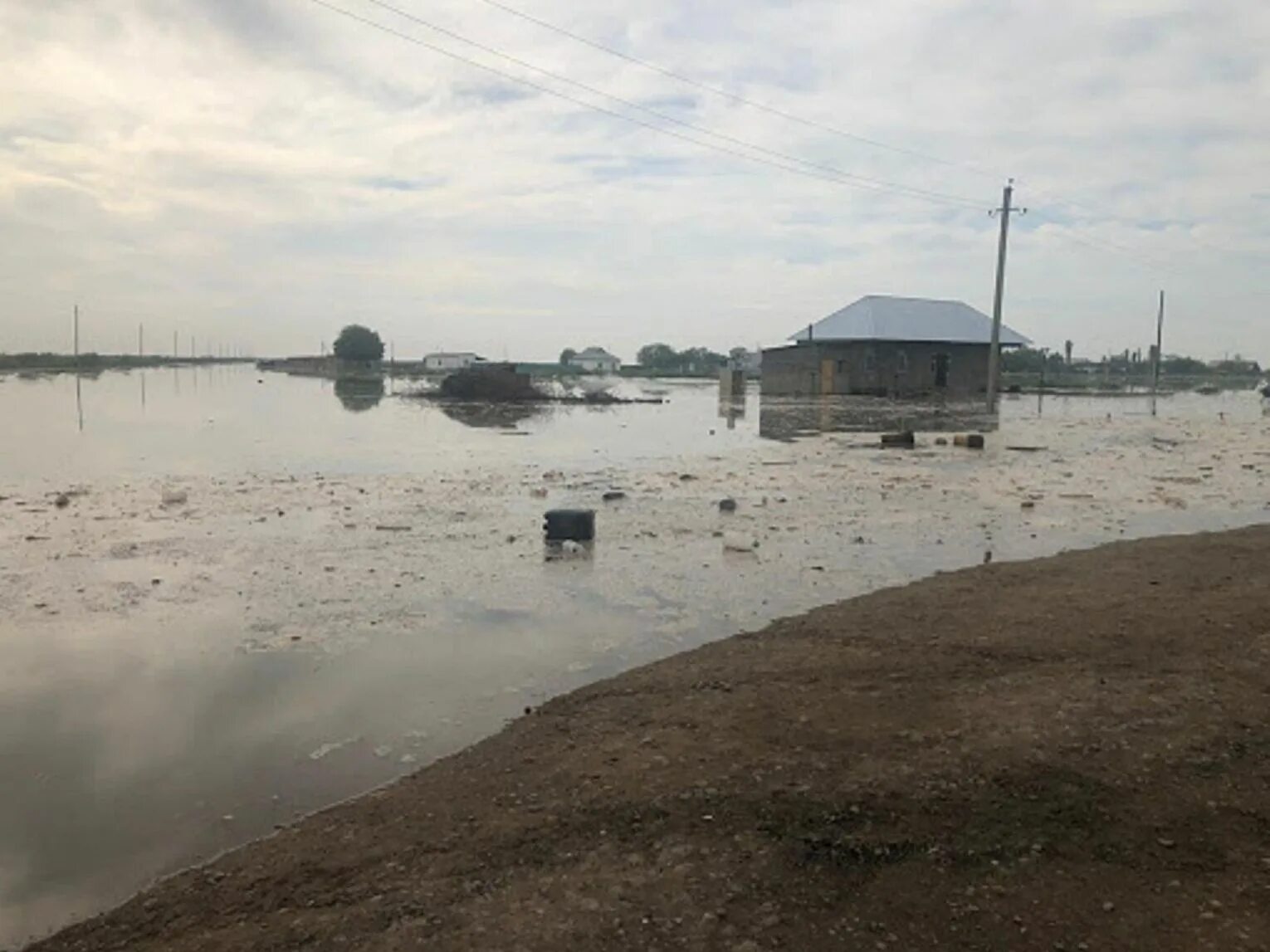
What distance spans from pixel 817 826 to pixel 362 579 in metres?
6.36

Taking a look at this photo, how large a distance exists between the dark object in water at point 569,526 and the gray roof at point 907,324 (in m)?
48.7

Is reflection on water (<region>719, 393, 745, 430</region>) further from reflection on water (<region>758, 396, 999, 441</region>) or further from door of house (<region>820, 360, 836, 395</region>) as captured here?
door of house (<region>820, 360, 836, 395</region>)

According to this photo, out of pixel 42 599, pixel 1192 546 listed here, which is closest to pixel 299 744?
pixel 42 599

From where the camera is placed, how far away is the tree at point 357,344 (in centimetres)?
11275

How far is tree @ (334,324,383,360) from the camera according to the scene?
112750mm

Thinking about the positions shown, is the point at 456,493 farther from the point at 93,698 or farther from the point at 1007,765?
the point at 1007,765

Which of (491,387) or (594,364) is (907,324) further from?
(594,364)

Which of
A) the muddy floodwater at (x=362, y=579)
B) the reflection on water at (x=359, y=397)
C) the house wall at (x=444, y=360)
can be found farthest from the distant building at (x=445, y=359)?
the muddy floodwater at (x=362, y=579)

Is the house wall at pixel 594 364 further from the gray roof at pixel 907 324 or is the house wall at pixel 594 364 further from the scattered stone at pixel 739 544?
the scattered stone at pixel 739 544

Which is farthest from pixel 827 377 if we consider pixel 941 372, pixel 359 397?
pixel 359 397

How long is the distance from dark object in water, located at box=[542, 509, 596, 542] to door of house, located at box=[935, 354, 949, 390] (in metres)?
51.7

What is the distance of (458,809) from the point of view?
163 inches

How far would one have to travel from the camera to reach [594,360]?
160 meters

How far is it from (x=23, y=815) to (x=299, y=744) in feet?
4.32
